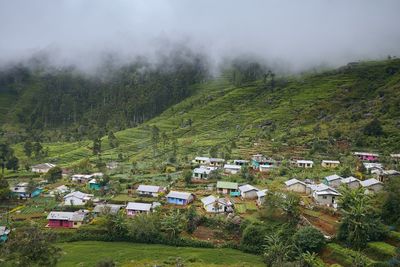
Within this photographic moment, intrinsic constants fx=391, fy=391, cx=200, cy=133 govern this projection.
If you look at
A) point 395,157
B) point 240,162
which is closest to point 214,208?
point 240,162

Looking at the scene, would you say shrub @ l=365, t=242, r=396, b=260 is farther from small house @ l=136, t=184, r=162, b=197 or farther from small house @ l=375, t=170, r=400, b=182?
small house @ l=136, t=184, r=162, b=197

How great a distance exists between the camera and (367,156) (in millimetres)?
106750

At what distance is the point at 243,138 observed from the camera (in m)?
141

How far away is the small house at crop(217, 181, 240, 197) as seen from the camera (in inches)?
3217

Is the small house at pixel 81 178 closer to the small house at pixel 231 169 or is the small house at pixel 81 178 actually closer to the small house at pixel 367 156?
the small house at pixel 231 169

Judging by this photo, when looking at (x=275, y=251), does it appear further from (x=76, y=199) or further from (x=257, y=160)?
(x=257, y=160)

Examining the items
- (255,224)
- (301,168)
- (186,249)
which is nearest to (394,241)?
(255,224)

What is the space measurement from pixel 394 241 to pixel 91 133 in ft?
509

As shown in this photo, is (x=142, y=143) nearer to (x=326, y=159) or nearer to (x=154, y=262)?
(x=326, y=159)

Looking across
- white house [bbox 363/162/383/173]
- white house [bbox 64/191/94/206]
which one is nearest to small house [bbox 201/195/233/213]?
white house [bbox 64/191/94/206]

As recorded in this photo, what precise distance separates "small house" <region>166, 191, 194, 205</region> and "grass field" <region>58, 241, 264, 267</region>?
1733cm

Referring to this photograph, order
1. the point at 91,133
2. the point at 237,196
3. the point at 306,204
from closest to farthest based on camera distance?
the point at 306,204
the point at 237,196
the point at 91,133

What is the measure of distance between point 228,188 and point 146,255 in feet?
103

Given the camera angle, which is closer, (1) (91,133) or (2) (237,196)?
(2) (237,196)
